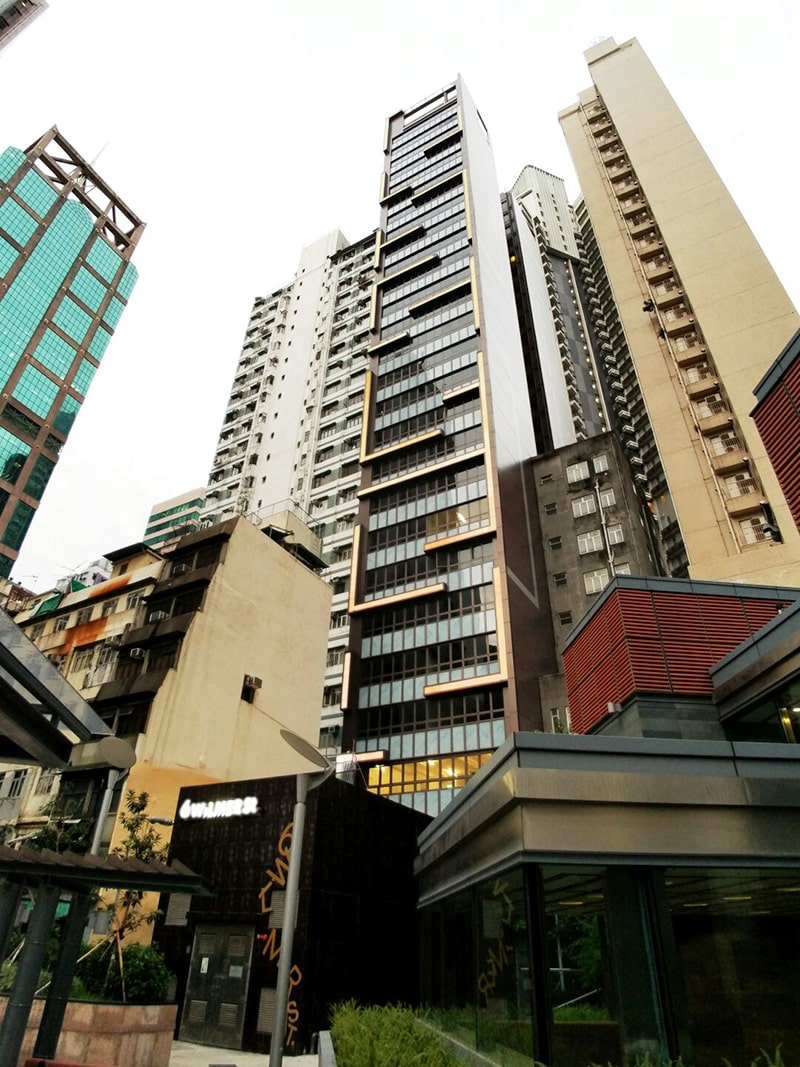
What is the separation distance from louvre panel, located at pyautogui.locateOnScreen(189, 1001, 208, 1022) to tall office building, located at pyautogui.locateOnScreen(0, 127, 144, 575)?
77.8m

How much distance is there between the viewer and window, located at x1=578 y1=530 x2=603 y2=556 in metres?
51.9

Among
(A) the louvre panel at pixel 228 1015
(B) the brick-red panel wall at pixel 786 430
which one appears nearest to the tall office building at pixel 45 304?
(A) the louvre panel at pixel 228 1015

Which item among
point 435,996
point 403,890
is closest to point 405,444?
point 403,890

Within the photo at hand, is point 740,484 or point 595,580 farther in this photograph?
point 595,580

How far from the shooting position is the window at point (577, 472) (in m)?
56.0

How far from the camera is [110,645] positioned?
35375 millimetres

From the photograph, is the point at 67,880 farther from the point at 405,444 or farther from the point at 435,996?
the point at 405,444

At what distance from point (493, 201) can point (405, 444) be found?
1660 inches

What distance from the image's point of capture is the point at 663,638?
18.7 metres

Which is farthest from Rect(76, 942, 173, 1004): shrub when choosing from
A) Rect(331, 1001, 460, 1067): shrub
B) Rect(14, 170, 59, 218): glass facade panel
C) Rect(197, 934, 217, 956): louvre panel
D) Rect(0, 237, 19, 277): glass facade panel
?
Rect(14, 170, 59, 218): glass facade panel

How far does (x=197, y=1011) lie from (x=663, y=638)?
1697 centimetres

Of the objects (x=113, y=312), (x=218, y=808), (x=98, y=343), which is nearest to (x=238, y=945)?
(x=218, y=808)

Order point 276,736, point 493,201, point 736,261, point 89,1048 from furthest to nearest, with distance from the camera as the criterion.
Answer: point 493,201, point 736,261, point 276,736, point 89,1048

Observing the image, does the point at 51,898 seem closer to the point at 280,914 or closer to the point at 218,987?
the point at 280,914
